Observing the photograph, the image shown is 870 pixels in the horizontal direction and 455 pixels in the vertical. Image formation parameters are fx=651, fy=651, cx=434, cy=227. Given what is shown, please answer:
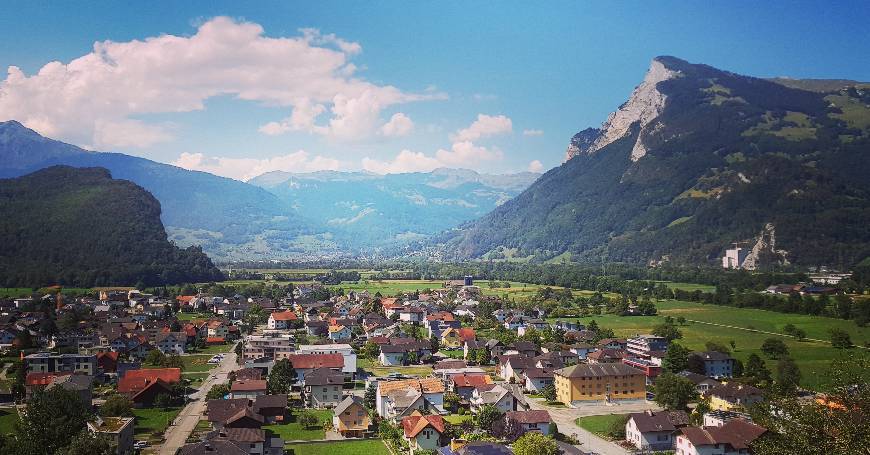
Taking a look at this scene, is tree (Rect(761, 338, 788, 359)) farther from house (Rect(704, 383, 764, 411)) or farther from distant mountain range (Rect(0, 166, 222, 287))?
distant mountain range (Rect(0, 166, 222, 287))

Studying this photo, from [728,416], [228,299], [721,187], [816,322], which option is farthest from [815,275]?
[228,299]

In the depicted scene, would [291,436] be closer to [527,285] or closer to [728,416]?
[728,416]

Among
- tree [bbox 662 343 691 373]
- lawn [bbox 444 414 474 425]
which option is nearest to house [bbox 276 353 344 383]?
lawn [bbox 444 414 474 425]

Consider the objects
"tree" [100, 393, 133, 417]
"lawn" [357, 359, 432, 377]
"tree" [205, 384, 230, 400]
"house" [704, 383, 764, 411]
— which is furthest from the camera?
"lawn" [357, 359, 432, 377]

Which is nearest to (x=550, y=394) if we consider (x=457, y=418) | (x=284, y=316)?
(x=457, y=418)

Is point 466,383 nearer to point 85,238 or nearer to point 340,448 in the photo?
point 340,448

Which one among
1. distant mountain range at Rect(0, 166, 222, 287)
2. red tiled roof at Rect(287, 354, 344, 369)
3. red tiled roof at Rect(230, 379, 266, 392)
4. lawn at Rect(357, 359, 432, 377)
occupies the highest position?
distant mountain range at Rect(0, 166, 222, 287)

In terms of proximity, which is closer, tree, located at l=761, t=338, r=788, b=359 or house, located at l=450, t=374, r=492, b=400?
house, located at l=450, t=374, r=492, b=400

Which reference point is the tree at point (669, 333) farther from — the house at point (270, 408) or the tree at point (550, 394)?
the house at point (270, 408)
